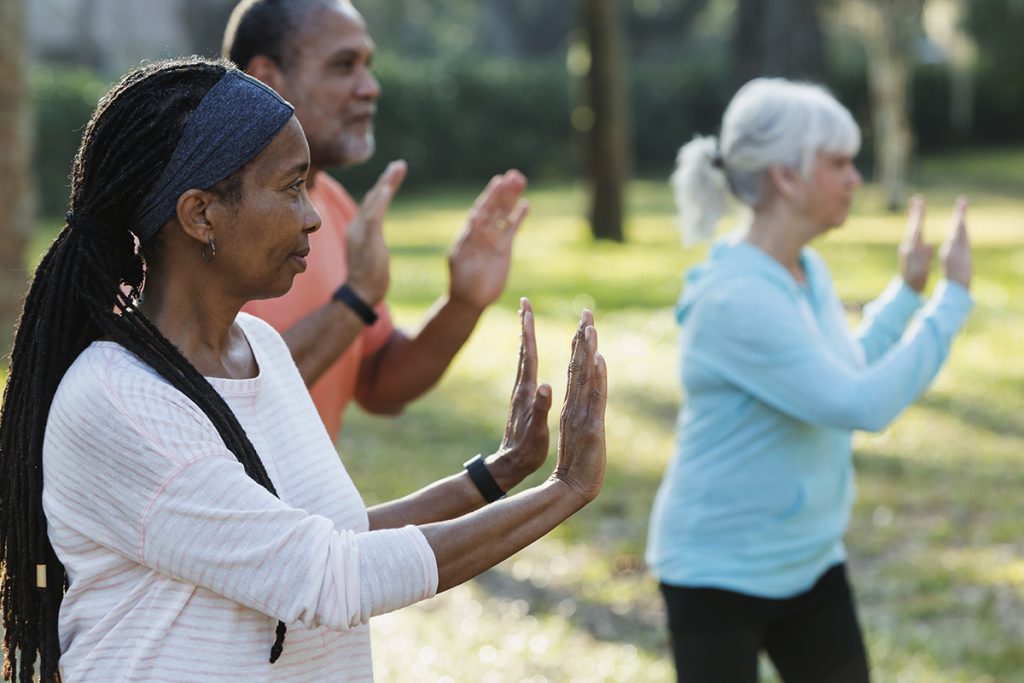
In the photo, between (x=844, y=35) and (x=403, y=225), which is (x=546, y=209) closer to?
(x=403, y=225)

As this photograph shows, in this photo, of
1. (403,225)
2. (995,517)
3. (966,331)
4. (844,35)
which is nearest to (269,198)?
(995,517)

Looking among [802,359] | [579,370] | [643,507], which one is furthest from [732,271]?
[643,507]

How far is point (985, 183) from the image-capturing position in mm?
26312

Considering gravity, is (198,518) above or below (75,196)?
below

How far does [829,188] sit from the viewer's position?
3834mm

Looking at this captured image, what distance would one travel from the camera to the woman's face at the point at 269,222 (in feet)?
7.07

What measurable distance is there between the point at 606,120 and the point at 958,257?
14644 millimetres

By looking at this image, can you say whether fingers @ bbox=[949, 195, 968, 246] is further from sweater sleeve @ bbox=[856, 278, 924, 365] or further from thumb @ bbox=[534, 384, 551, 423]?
thumb @ bbox=[534, 384, 551, 423]

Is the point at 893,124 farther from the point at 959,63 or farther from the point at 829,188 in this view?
the point at 829,188

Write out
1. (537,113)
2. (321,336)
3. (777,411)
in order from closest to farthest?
1. (321,336)
2. (777,411)
3. (537,113)

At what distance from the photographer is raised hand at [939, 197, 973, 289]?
149 inches

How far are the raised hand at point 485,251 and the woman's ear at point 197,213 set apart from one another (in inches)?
62.4

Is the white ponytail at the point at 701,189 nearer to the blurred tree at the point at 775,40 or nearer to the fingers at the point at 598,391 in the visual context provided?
the fingers at the point at 598,391

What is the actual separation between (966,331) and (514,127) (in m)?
19.0
